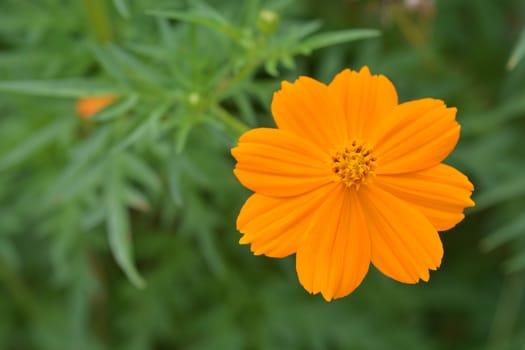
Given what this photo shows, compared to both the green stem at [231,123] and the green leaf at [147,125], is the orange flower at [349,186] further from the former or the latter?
the green leaf at [147,125]

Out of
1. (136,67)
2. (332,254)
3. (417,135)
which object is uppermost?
(136,67)

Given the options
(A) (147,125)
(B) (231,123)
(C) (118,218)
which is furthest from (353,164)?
(C) (118,218)

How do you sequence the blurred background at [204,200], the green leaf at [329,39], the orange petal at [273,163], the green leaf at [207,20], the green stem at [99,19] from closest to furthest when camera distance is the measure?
the orange petal at [273,163]
the green leaf at [207,20]
the green leaf at [329,39]
the green stem at [99,19]
the blurred background at [204,200]

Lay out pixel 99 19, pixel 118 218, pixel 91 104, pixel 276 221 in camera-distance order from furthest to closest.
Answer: pixel 91 104 < pixel 99 19 < pixel 118 218 < pixel 276 221

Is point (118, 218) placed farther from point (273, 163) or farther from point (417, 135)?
point (417, 135)

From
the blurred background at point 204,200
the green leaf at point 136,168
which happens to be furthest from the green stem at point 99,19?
the green leaf at point 136,168

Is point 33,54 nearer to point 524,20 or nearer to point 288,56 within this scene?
point 288,56
